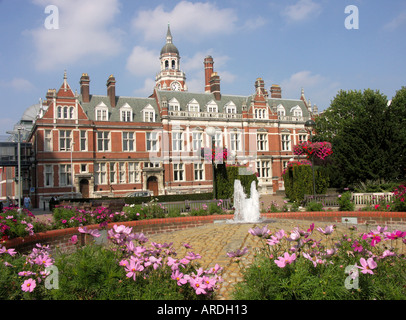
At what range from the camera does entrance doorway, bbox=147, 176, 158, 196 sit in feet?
138

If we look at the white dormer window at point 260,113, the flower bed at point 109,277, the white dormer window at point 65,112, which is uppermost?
the white dormer window at point 260,113

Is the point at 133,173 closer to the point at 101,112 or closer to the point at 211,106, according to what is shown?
the point at 101,112

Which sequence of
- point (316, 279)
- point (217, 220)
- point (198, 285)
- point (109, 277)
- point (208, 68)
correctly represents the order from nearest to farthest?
point (198, 285), point (316, 279), point (109, 277), point (217, 220), point (208, 68)

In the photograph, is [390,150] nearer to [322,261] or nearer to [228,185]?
[228,185]

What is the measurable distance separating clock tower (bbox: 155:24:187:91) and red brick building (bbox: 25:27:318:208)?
65.7ft

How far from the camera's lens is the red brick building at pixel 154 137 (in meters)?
38.7

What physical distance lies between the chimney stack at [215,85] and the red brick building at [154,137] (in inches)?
4.9

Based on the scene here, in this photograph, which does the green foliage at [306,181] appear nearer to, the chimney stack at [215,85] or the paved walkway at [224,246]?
the paved walkway at [224,246]

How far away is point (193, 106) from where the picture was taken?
45250mm

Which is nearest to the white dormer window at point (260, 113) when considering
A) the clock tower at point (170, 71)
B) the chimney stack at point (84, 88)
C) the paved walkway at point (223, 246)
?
the chimney stack at point (84, 88)

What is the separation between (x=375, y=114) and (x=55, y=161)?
29645 mm

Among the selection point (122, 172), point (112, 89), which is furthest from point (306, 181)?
point (112, 89)

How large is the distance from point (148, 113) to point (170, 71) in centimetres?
3120

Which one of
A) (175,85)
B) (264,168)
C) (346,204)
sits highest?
(175,85)
